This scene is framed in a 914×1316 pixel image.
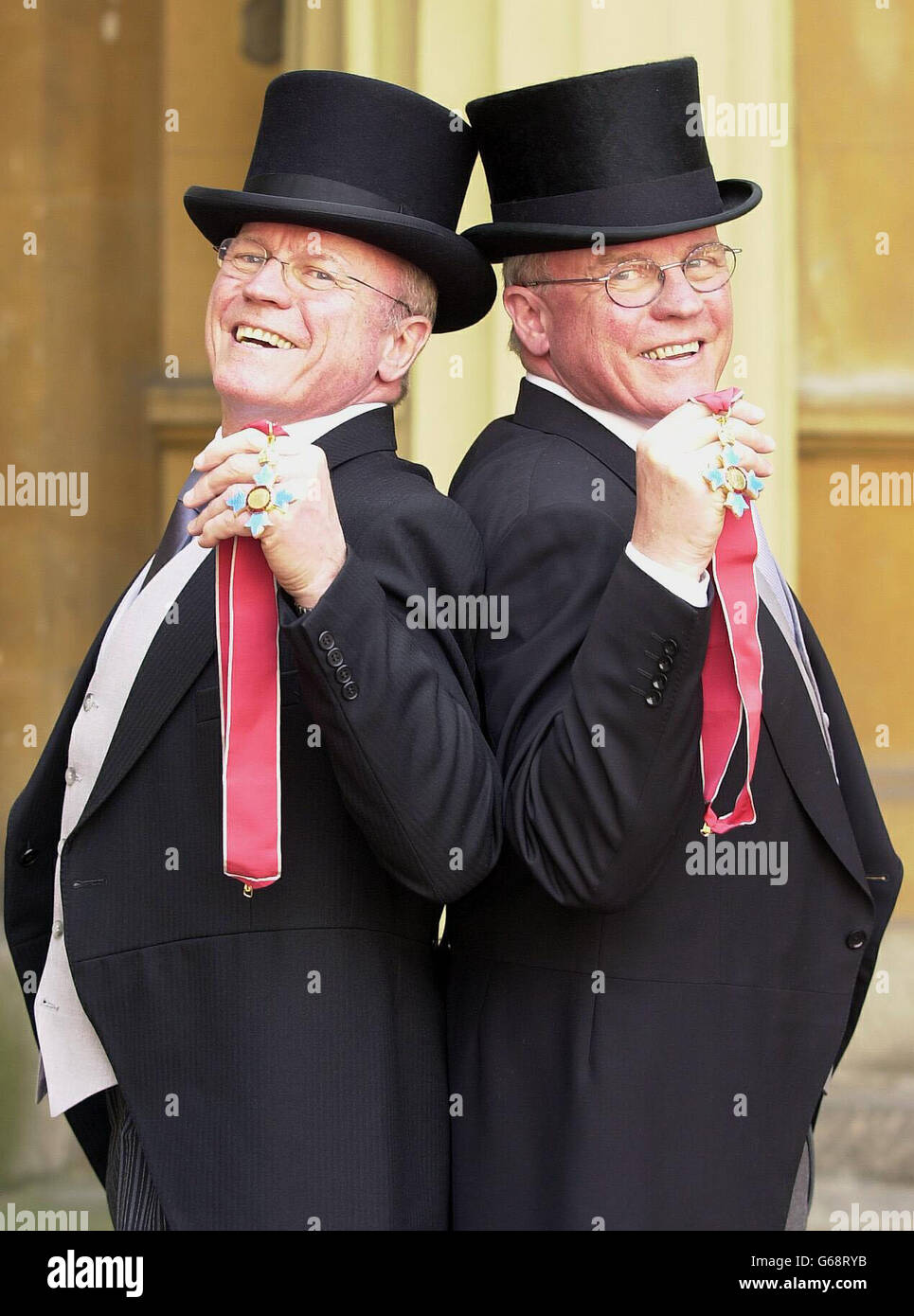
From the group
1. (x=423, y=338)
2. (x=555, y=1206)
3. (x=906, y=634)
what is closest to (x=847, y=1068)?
(x=906, y=634)

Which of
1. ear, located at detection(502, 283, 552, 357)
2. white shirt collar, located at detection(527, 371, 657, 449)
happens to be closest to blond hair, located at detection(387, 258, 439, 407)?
ear, located at detection(502, 283, 552, 357)

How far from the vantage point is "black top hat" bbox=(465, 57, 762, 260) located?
2.28 meters

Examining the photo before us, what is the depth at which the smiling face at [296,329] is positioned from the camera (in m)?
2.23

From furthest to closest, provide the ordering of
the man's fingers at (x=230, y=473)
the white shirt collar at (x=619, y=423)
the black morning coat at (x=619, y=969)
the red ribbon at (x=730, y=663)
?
the white shirt collar at (x=619, y=423) → the black morning coat at (x=619, y=969) → the red ribbon at (x=730, y=663) → the man's fingers at (x=230, y=473)

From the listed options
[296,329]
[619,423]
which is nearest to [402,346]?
[296,329]

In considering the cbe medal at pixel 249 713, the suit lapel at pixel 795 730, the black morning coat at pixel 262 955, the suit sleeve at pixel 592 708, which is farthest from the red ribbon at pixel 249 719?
the suit lapel at pixel 795 730

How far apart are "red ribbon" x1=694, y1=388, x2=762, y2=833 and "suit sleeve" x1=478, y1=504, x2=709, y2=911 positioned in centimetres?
4

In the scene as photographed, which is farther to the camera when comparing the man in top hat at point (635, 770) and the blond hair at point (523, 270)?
the blond hair at point (523, 270)

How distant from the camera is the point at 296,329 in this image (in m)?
2.23

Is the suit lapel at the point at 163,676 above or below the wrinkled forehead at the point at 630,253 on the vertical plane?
below

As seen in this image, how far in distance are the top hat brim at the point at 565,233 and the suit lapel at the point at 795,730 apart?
26 centimetres

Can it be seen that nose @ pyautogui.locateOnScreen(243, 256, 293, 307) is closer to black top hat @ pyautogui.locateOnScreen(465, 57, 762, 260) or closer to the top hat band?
the top hat band

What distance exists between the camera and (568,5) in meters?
3.78

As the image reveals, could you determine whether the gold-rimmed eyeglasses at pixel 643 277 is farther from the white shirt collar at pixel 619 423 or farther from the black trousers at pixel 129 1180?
the black trousers at pixel 129 1180
